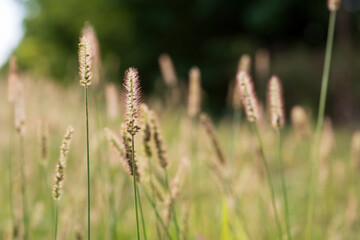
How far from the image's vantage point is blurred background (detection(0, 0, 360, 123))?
13.3 meters

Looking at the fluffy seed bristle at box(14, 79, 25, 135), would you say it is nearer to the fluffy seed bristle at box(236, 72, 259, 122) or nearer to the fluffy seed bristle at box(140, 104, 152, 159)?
the fluffy seed bristle at box(140, 104, 152, 159)

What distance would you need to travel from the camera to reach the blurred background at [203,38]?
43.7ft

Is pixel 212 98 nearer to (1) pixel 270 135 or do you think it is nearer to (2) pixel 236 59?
(2) pixel 236 59

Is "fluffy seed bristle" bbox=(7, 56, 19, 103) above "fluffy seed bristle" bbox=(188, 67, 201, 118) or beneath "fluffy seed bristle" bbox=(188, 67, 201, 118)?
beneath

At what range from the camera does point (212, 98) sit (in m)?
15.4

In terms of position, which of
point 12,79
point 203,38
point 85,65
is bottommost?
point 85,65

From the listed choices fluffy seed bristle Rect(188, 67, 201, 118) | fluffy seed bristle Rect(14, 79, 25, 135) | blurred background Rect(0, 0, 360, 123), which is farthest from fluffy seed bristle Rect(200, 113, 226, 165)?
blurred background Rect(0, 0, 360, 123)

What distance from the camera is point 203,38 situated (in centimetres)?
1559

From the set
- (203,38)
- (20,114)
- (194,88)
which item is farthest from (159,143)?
(203,38)

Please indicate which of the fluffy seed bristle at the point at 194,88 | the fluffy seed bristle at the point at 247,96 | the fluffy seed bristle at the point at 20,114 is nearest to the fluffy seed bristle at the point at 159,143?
the fluffy seed bristle at the point at 247,96

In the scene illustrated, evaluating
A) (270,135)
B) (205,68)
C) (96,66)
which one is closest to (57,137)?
(270,135)

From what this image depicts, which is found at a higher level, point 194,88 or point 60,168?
point 194,88

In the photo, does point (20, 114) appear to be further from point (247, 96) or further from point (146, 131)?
point (247, 96)

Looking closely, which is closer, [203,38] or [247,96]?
[247,96]
